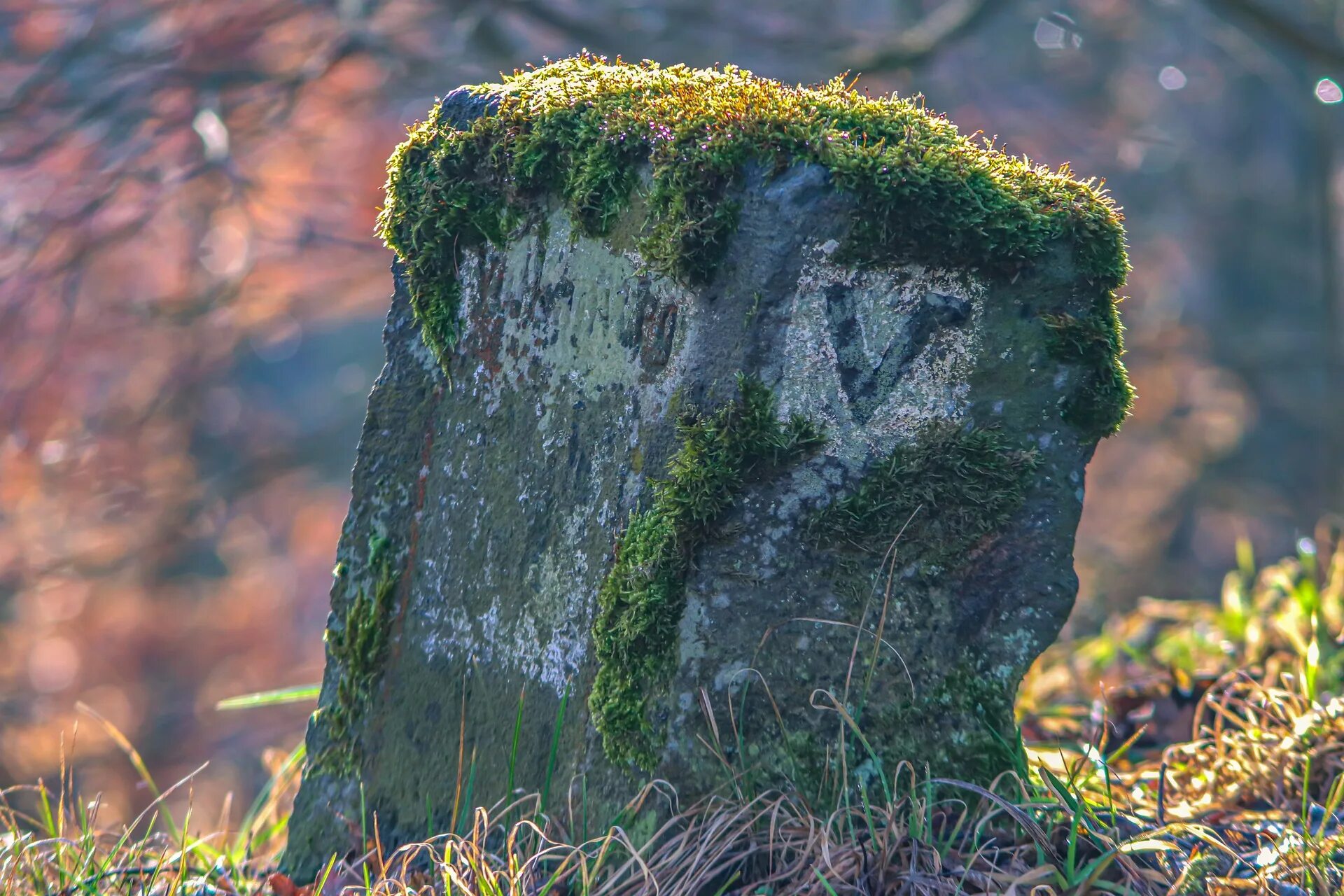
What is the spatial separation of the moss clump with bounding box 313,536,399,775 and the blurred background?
2.83 feet

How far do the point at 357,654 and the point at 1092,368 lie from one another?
1596mm

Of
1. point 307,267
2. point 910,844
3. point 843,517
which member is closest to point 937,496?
point 843,517

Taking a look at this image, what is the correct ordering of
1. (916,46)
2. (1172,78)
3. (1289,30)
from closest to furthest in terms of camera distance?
1. (1289,30)
2. (916,46)
3. (1172,78)

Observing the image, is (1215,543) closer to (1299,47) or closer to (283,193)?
(1299,47)

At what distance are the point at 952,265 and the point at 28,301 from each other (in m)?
4.98

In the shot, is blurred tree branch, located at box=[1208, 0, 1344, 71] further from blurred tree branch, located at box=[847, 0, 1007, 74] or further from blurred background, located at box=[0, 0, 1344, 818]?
blurred tree branch, located at box=[847, 0, 1007, 74]

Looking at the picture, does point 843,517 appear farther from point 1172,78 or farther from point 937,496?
point 1172,78

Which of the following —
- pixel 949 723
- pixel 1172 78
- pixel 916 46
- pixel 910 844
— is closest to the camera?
pixel 910 844

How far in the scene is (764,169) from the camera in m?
1.82

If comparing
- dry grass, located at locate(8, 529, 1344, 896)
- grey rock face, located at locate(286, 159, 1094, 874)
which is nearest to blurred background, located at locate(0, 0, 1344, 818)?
dry grass, located at locate(8, 529, 1344, 896)

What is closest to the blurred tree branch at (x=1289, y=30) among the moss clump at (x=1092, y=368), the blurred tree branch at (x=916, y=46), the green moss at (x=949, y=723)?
the blurred tree branch at (x=916, y=46)

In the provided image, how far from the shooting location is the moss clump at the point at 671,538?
5.93 ft

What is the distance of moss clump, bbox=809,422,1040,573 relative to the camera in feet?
5.98

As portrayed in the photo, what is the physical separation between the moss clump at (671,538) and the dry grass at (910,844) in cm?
15
